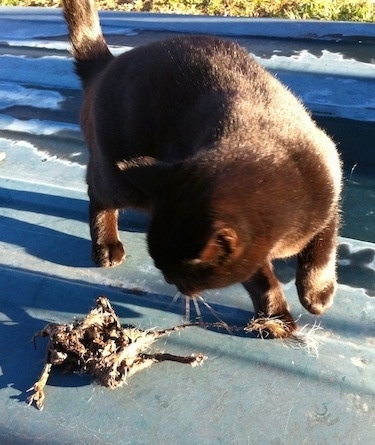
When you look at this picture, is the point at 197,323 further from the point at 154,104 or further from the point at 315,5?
the point at 315,5

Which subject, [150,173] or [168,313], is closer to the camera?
[150,173]

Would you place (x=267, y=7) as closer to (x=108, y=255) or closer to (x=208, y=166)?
(x=108, y=255)

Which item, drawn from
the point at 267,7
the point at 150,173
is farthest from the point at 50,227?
the point at 267,7

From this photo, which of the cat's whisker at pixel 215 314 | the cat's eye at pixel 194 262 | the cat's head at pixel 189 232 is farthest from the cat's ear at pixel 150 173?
the cat's whisker at pixel 215 314

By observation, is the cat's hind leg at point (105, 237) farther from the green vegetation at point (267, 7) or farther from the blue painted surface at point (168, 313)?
the green vegetation at point (267, 7)

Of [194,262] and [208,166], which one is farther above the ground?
[208,166]

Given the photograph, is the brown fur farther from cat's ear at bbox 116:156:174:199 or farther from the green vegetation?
the green vegetation

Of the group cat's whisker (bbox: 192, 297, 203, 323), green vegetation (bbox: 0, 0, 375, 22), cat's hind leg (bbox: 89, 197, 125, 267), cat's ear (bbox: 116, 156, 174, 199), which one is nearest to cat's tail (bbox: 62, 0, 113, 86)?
cat's hind leg (bbox: 89, 197, 125, 267)

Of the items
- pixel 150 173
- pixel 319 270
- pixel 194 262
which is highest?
pixel 150 173
